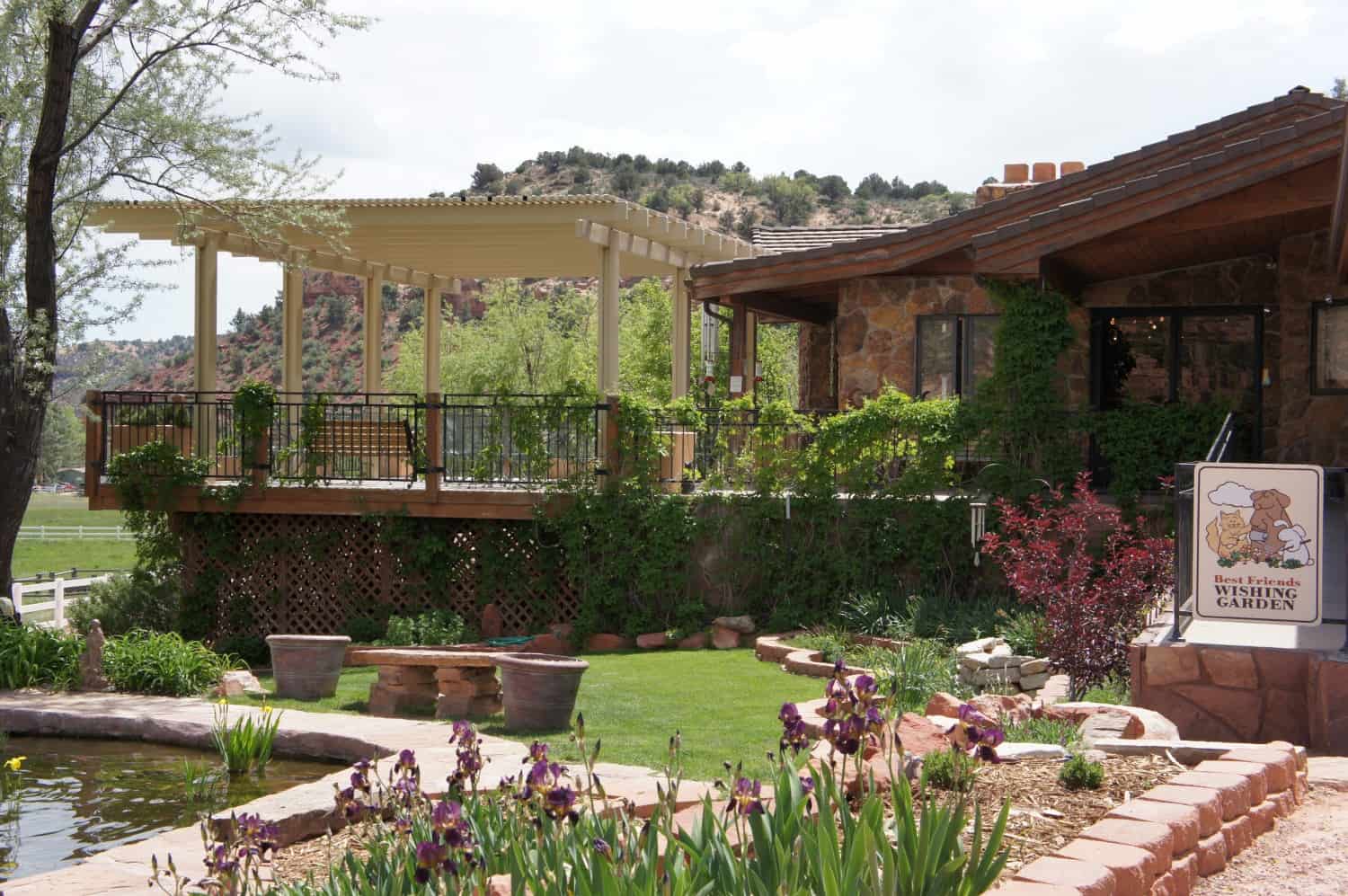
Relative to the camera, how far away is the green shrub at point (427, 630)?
573 inches

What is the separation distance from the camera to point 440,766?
7980 millimetres

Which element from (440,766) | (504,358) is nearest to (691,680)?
(440,766)

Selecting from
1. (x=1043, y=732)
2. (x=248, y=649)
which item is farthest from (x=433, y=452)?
(x=1043, y=732)

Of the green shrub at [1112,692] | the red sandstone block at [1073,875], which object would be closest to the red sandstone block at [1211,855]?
the red sandstone block at [1073,875]

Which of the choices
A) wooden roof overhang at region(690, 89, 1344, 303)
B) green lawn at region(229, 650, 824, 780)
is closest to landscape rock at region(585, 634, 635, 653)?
green lawn at region(229, 650, 824, 780)

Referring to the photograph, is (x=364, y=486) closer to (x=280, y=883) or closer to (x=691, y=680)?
(x=691, y=680)

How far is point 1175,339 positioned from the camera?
15734 millimetres

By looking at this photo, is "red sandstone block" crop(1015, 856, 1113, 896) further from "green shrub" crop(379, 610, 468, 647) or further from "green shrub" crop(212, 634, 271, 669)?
"green shrub" crop(212, 634, 271, 669)

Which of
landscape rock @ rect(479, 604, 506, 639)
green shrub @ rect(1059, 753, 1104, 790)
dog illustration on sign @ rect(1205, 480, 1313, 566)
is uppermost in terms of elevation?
dog illustration on sign @ rect(1205, 480, 1313, 566)

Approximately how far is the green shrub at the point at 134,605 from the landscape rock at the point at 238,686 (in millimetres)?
4077

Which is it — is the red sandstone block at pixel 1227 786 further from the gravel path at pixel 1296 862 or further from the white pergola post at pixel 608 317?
the white pergola post at pixel 608 317

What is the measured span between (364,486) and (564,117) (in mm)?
44131

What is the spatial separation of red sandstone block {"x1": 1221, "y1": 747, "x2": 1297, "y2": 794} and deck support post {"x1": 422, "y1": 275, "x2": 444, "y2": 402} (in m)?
16.3

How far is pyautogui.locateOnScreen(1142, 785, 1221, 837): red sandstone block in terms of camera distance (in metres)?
5.36
